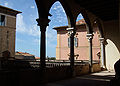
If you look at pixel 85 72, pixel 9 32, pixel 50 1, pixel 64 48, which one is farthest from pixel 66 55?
pixel 50 1

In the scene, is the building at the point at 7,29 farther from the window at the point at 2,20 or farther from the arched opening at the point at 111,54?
the arched opening at the point at 111,54

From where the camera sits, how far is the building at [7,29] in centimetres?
2297

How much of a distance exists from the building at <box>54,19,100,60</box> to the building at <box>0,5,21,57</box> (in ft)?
25.2

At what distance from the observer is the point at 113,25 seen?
12500 millimetres

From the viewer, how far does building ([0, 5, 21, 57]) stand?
2297 centimetres

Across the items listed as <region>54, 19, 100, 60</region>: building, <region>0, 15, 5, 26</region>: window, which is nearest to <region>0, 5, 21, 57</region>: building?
<region>0, 15, 5, 26</region>: window

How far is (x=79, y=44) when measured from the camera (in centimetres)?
2194

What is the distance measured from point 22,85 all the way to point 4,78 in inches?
32.7

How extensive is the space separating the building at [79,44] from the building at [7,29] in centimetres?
768

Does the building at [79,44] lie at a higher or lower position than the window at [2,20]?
lower

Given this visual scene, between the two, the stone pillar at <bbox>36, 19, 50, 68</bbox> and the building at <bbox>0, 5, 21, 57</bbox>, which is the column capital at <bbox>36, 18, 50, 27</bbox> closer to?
the stone pillar at <bbox>36, 19, 50, 68</bbox>

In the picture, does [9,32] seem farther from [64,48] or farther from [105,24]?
[105,24]

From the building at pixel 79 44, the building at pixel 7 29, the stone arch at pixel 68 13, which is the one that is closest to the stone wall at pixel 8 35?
the building at pixel 7 29

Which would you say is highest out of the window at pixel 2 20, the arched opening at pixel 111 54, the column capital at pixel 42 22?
the window at pixel 2 20
